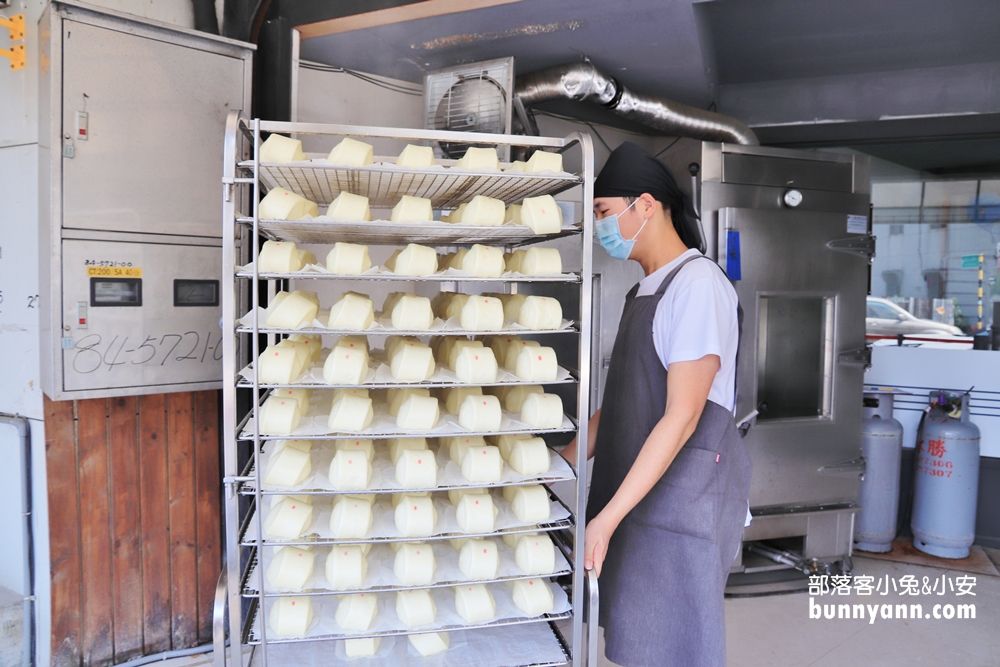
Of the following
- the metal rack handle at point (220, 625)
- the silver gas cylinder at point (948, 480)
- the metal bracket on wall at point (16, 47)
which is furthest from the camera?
the silver gas cylinder at point (948, 480)

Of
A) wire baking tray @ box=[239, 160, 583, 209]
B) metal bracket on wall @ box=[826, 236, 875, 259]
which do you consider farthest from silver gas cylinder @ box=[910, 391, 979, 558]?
wire baking tray @ box=[239, 160, 583, 209]

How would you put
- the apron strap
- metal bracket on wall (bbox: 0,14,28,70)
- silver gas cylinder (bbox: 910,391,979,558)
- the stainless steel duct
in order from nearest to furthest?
the apron strap
metal bracket on wall (bbox: 0,14,28,70)
the stainless steel duct
silver gas cylinder (bbox: 910,391,979,558)

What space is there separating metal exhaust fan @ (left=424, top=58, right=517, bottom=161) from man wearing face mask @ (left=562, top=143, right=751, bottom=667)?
1083mm

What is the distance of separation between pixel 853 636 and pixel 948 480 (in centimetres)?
133

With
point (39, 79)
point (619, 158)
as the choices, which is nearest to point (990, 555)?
point (619, 158)

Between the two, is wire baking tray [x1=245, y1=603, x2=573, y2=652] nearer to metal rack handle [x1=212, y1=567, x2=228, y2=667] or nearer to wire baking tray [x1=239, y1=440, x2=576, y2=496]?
metal rack handle [x1=212, y1=567, x2=228, y2=667]

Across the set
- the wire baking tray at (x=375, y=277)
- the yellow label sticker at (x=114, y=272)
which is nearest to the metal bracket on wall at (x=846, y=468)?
the wire baking tray at (x=375, y=277)

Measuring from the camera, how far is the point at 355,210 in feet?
5.09

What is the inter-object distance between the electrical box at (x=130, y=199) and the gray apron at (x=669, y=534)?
5.66 feet

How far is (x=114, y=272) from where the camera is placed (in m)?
2.34

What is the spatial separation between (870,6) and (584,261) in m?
2.62

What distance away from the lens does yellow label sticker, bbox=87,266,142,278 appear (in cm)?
230

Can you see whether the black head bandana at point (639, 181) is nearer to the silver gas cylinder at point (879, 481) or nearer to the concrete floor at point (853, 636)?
the concrete floor at point (853, 636)

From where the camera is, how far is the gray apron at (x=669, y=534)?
5.35 feet
